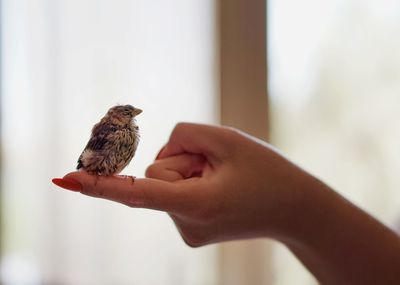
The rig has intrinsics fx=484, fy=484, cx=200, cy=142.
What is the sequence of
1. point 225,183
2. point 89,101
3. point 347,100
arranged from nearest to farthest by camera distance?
point 225,183
point 89,101
point 347,100

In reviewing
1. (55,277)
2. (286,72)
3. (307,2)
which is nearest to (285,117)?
(286,72)

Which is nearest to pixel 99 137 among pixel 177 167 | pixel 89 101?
pixel 177 167

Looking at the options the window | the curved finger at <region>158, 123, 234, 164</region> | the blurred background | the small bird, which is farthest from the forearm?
the window

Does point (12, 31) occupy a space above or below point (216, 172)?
above

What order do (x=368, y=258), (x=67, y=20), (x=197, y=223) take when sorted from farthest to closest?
(x=67, y=20) → (x=368, y=258) → (x=197, y=223)

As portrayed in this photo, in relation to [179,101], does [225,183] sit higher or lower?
lower

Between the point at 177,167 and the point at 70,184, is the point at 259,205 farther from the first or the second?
the point at 70,184

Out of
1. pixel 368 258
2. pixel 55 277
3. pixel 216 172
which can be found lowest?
pixel 55 277

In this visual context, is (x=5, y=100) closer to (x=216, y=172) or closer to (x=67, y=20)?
(x=67, y=20)
